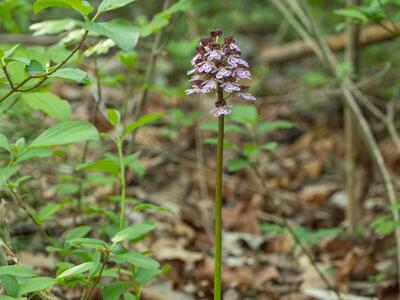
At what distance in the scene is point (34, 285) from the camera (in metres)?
1.26

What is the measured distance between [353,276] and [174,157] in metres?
1.61

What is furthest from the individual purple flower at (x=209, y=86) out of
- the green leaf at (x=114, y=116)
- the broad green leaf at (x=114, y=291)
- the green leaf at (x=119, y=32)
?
the broad green leaf at (x=114, y=291)

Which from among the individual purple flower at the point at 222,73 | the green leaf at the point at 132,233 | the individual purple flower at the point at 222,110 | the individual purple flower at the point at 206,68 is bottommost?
the green leaf at the point at 132,233

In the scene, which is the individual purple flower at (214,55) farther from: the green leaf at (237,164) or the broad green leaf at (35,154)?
the green leaf at (237,164)

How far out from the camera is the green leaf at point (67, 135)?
1227mm

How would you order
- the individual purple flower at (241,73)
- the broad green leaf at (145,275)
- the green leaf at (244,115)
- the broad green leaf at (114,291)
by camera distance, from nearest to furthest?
the individual purple flower at (241,73) → the broad green leaf at (114,291) → the broad green leaf at (145,275) → the green leaf at (244,115)

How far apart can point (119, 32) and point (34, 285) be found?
1.83 feet

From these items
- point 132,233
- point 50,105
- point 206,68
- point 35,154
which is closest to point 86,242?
point 132,233

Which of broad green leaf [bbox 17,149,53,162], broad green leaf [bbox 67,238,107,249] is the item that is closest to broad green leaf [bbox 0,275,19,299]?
broad green leaf [bbox 67,238,107,249]

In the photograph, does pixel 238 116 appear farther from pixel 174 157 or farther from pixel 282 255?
pixel 174 157

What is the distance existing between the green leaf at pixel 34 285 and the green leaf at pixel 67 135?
0.29m

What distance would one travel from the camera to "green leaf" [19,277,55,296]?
125 centimetres

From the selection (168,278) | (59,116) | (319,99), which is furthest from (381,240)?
(319,99)

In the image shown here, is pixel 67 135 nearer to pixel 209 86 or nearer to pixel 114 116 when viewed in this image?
pixel 209 86
